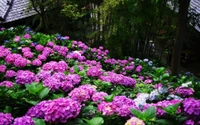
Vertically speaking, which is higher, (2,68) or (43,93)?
(43,93)

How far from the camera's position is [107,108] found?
5.64 feet

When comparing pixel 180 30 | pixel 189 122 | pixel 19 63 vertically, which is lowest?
pixel 180 30

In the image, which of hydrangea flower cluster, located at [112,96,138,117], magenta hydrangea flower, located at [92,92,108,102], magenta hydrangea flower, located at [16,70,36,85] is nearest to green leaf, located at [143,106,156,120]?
hydrangea flower cluster, located at [112,96,138,117]

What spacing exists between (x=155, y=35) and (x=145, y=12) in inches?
64.7

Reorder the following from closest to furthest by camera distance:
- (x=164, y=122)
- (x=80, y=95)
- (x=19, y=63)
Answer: (x=164, y=122), (x=80, y=95), (x=19, y=63)

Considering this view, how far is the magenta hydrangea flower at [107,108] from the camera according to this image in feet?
5.59

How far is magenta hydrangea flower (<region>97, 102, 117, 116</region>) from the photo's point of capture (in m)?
1.70

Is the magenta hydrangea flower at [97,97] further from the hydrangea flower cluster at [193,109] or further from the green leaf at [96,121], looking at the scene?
the hydrangea flower cluster at [193,109]

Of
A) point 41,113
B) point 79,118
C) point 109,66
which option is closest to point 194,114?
point 79,118

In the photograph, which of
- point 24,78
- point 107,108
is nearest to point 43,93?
point 107,108

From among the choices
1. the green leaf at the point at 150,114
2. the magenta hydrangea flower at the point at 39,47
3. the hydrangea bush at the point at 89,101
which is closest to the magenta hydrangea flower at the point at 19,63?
the hydrangea bush at the point at 89,101

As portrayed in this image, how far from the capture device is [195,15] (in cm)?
799

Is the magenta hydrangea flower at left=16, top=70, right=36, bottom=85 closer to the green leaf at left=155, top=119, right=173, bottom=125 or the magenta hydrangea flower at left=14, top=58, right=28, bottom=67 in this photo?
the magenta hydrangea flower at left=14, top=58, right=28, bottom=67

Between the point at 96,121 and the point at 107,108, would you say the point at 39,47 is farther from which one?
the point at 96,121
